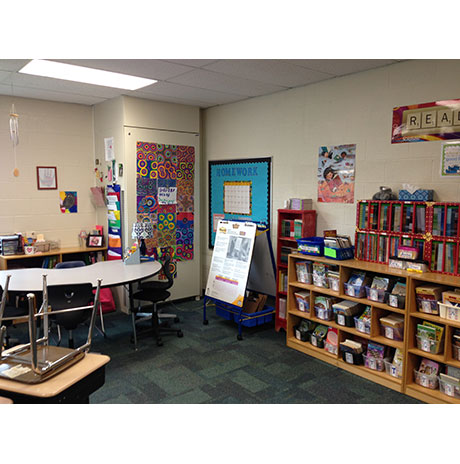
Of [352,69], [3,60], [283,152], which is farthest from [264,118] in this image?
[3,60]

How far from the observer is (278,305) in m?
4.72

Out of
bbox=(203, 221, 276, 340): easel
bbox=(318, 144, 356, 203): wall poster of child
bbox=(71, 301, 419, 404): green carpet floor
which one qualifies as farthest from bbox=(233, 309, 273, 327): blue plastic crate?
bbox=(318, 144, 356, 203): wall poster of child

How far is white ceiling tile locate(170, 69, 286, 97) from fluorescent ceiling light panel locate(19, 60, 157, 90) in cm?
→ 43

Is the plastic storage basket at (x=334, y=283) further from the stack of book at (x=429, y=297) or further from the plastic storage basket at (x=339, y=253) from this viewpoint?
the stack of book at (x=429, y=297)

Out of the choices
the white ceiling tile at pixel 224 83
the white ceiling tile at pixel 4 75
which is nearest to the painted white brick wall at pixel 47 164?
the white ceiling tile at pixel 4 75

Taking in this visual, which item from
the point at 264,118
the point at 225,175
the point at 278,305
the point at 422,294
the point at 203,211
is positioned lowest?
the point at 278,305

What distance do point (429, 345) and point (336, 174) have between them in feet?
6.14

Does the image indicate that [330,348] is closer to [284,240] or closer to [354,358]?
[354,358]

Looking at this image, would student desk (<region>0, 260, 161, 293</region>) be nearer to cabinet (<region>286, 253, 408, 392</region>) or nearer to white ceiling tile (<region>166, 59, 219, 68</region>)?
cabinet (<region>286, 253, 408, 392</region>)

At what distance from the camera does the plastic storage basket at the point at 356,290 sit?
145 inches

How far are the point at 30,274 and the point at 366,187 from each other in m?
3.47

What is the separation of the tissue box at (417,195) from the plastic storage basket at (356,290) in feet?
2.82

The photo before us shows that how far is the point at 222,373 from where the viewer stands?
145 inches
